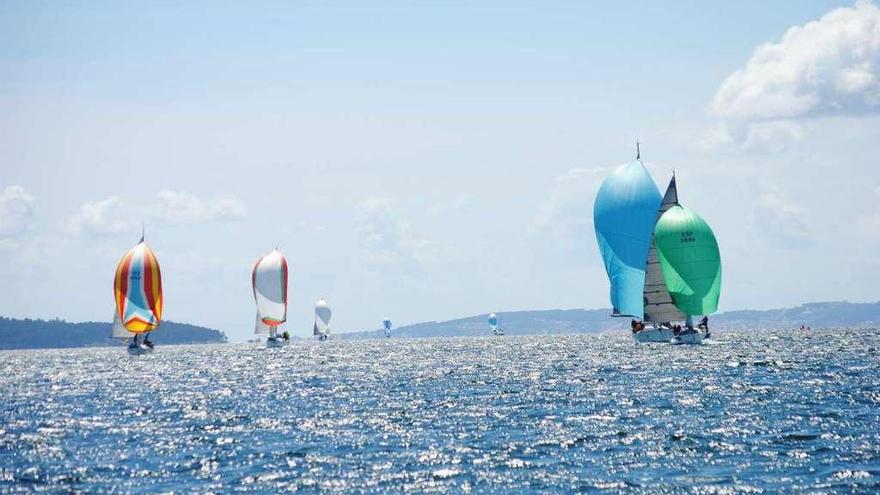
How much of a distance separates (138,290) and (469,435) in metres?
79.2

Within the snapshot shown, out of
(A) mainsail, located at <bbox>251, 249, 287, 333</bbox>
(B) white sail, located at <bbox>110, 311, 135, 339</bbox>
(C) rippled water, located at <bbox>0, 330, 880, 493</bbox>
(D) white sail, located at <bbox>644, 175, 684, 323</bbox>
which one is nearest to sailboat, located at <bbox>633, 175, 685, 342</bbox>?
(D) white sail, located at <bbox>644, 175, 684, 323</bbox>

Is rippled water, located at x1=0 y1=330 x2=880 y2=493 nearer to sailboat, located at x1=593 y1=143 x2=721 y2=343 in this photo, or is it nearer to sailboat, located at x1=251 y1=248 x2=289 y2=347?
sailboat, located at x1=593 y1=143 x2=721 y2=343

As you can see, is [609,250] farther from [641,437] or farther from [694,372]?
[641,437]

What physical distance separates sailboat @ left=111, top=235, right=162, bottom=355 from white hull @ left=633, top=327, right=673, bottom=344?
49.6 metres

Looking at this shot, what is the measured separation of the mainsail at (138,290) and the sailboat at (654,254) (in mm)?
47614

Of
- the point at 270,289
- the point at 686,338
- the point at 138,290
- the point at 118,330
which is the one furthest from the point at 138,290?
the point at 686,338

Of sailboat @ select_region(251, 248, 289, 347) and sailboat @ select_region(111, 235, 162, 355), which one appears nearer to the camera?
sailboat @ select_region(111, 235, 162, 355)

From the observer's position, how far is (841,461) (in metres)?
30.3

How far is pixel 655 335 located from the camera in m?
93.4

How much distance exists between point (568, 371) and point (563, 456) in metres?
40.5

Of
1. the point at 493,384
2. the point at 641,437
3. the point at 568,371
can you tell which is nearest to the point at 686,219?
the point at 568,371

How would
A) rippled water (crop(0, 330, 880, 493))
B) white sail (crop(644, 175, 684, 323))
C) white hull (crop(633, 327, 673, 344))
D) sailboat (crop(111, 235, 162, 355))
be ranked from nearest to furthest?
rippled water (crop(0, 330, 880, 493))
white sail (crop(644, 175, 684, 323))
white hull (crop(633, 327, 673, 344))
sailboat (crop(111, 235, 162, 355))

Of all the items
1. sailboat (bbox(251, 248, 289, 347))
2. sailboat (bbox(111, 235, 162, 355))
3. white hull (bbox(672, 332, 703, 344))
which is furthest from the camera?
sailboat (bbox(251, 248, 289, 347))

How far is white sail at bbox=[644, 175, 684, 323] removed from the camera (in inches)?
3551
